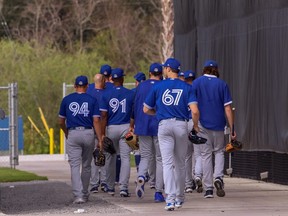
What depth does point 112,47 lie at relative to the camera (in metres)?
53.9

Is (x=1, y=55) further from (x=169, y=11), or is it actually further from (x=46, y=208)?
(x=46, y=208)

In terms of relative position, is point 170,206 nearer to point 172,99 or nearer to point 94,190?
point 172,99

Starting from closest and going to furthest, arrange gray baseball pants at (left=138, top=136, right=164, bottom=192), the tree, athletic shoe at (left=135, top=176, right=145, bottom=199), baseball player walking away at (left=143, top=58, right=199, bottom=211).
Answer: baseball player walking away at (left=143, top=58, right=199, bottom=211)
gray baseball pants at (left=138, top=136, right=164, bottom=192)
athletic shoe at (left=135, top=176, right=145, bottom=199)
the tree

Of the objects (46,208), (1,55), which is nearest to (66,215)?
(46,208)

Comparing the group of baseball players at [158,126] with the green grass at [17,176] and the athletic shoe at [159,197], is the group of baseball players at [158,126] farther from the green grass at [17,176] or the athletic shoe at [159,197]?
the green grass at [17,176]

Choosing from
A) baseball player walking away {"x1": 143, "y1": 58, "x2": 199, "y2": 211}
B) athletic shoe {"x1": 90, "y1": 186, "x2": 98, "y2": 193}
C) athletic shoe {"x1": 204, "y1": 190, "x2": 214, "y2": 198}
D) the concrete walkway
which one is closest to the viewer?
the concrete walkway

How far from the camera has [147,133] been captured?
16984 mm

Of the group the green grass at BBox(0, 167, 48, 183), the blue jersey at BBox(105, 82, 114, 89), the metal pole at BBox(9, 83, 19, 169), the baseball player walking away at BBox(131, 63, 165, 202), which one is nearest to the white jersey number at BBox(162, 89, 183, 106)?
the baseball player walking away at BBox(131, 63, 165, 202)

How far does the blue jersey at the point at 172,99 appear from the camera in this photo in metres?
15.3

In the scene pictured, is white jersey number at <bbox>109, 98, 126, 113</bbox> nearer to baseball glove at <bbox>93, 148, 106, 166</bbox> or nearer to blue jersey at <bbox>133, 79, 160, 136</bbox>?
baseball glove at <bbox>93, 148, 106, 166</bbox>

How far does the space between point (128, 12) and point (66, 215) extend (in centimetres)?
3995

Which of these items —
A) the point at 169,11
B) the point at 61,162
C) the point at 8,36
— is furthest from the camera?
the point at 8,36

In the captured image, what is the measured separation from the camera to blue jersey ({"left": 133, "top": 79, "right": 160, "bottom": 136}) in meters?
17.0

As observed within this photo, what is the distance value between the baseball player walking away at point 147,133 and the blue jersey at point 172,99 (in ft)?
4.99
